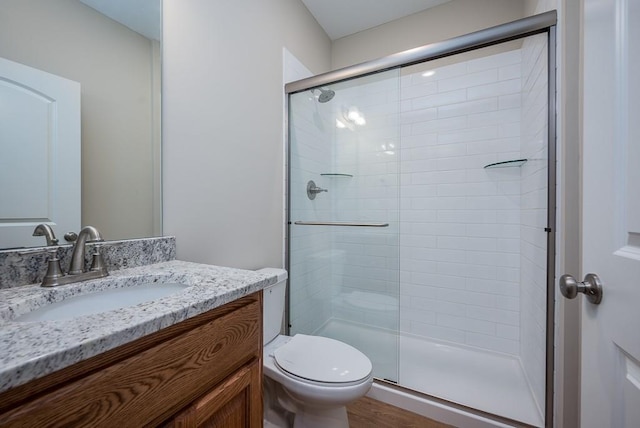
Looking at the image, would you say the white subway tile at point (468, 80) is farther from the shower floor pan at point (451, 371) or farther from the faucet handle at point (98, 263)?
the faucet handle at point (98, 263)

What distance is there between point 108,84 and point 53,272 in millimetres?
644

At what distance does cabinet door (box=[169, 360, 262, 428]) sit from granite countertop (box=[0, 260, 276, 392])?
21 centimetres

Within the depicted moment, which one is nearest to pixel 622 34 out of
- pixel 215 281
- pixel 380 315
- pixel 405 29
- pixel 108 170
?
pixel 215 281

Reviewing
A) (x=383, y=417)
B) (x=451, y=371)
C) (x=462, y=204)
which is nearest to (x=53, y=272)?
(x=383, y=417)

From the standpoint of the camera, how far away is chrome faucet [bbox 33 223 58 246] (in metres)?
0.77

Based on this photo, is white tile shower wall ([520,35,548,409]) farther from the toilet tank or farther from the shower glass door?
the toilet tank

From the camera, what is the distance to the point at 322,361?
1.20m

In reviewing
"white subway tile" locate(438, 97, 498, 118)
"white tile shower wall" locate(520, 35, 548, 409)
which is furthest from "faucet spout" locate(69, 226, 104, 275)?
"white subway tile" locate(438, 97, 498, 118)

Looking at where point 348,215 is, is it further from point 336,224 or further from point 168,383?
point 168,383

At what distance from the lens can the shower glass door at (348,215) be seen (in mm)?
1671

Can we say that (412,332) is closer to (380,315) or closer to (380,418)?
(380,315)

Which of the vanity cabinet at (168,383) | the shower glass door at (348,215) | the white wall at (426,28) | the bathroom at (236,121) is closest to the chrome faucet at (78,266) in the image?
the bathroom at (236,121)

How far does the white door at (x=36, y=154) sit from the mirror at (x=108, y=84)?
0.8 inches

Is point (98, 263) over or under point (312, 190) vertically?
under
